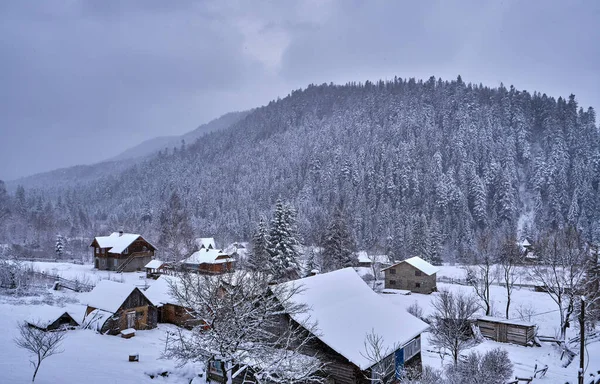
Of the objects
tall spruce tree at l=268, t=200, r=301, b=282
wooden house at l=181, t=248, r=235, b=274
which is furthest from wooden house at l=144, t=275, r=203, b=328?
wooden house at l=181, t=248, r=235, b=274

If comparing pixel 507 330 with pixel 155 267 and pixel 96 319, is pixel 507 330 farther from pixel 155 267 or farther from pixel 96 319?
pixel 155 267

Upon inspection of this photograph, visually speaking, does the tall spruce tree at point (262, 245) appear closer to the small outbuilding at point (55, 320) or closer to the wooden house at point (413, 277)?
the small outbuilding at point (55, 320)

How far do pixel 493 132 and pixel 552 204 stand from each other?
5282cm

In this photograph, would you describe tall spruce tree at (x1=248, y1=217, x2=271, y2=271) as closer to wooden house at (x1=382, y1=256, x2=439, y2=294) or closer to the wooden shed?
wooden house at (x1=382, y1=256, x2=439, y2=294)

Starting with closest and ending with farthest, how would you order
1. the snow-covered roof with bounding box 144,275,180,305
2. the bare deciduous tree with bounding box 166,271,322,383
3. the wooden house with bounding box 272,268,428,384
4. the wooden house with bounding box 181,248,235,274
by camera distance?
the bare deciduous tree with bounding box 166,271,322,383 < the wooden house with bounding box 272,268,428,384 < the snow-covered roof with bounding box 144,275,180,305 < the wooden house with bounding box 181,248,235,274

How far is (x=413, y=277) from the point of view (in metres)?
56.2

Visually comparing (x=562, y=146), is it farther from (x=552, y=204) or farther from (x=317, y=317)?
(x=317, y=317)

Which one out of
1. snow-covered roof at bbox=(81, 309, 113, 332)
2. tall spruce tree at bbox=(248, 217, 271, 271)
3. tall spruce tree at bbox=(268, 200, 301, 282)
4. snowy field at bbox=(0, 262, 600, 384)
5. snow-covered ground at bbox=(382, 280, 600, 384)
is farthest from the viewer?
tall spruce tree at bbox=(268, 200, 301, 282)

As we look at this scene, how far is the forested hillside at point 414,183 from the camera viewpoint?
4400 inches

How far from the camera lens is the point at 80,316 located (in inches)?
1289

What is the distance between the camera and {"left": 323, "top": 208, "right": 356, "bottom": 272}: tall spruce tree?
56.2m

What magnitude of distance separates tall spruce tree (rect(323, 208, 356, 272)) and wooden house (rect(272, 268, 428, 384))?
101 feet

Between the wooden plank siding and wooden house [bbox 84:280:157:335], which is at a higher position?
wooden house [bbox 84:280:157:335]

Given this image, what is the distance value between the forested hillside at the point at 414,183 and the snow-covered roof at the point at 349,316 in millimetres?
57432
